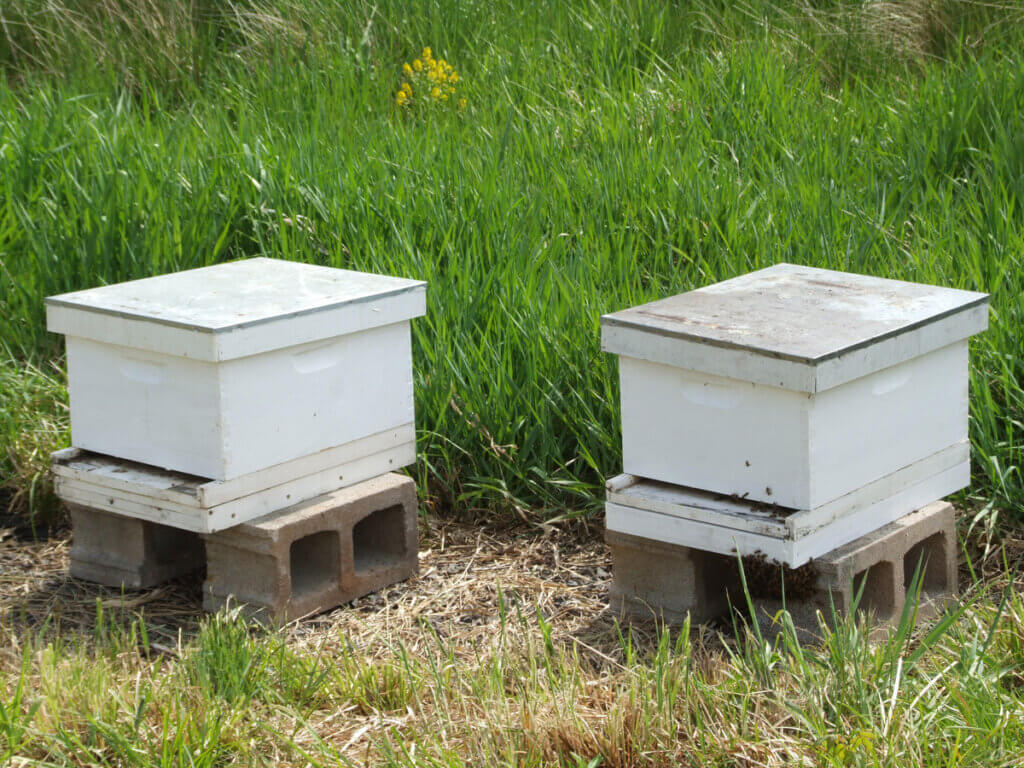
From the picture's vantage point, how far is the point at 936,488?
9.45 feet

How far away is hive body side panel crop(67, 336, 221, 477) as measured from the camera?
2861mm

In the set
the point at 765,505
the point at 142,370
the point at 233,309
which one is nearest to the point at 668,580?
the point at 765,505

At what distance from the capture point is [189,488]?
9.49 feet

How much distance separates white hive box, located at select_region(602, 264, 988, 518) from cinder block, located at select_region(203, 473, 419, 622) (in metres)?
0.67

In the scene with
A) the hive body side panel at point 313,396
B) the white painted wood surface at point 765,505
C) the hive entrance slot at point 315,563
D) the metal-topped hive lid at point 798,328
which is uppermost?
the metal-topped hive lid at point 798,328

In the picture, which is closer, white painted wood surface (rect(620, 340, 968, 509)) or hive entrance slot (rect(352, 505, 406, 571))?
white painted wood surface (rect(620, 340, 968, 509))

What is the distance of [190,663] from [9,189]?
260 cm

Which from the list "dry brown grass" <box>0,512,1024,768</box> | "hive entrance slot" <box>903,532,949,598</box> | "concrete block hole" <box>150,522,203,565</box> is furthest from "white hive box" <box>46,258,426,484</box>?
"hive entrance slot" <box>903,532,949,598</box>

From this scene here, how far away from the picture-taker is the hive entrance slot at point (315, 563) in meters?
3.12

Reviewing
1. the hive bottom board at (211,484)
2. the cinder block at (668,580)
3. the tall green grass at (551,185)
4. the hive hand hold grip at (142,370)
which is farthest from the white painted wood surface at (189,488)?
the cinder block at (668,580)

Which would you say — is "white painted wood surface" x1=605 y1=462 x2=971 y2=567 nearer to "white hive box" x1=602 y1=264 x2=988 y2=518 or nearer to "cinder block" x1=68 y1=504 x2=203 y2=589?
"white hive box" x1=602 y1=264 x2=988 y2=518

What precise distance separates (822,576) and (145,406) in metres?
1.42

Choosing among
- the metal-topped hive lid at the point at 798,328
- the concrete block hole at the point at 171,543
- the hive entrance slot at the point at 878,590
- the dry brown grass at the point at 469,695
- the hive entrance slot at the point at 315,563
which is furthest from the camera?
the concrete block hole at the point at 171,543

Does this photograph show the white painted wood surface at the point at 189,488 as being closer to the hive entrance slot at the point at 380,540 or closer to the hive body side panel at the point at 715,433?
the hive entrance slot at the point at 380,540
